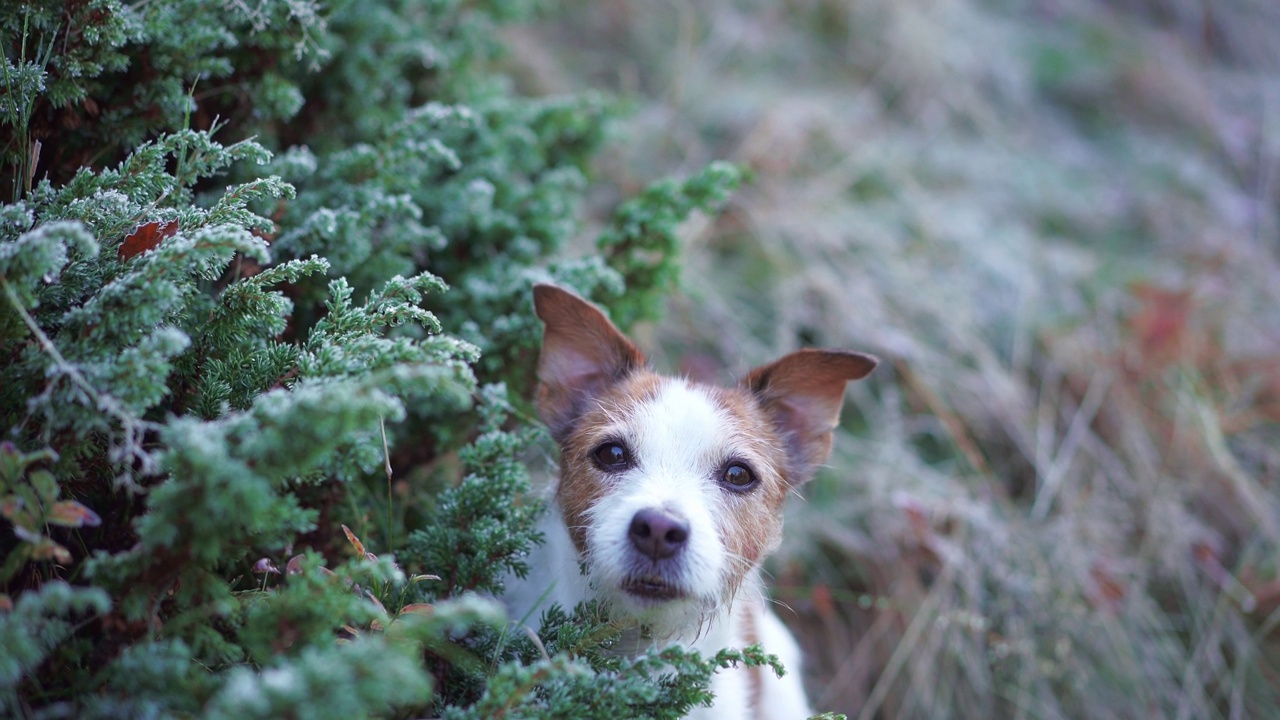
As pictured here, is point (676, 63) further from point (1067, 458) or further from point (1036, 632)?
point (1036, 632)

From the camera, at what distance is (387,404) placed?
54.6 inches

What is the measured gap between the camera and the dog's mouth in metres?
2.11

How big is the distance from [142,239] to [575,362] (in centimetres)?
124

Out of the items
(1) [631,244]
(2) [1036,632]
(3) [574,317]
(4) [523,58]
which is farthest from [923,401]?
(4) [523,58]

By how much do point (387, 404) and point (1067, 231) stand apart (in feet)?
19.0

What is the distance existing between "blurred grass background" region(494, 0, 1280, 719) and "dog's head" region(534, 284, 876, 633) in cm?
102

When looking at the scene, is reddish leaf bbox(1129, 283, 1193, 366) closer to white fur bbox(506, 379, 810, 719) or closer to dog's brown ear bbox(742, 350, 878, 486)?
dog's brown ear bbox(742, 350, 878, 486)

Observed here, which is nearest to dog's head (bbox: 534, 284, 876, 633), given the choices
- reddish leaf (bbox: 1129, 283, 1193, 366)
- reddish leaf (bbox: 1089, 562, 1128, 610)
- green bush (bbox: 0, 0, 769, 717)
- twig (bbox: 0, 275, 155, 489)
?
green bush (bbox: 0, 0, 769, 717)

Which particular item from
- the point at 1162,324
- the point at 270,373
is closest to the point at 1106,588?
the point at 1162,324

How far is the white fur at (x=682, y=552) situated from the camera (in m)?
2.13

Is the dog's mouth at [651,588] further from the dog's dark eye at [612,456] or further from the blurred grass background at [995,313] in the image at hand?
the blurred grass background at [995,313]

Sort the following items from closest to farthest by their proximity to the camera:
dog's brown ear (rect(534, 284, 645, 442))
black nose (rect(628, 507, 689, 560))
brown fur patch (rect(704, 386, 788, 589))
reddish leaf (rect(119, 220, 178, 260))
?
1. reddish leaf (rect(119, 220, 178, 260))
2. black nose (rect(628, 507, 689, 560))
3. brown fur patch (rect(704, 386, 788, 589))
4. dog's brown ear (rect(534, 284, 645, 442))

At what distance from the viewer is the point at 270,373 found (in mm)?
1847

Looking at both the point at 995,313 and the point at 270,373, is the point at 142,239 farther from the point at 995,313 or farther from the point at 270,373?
the point at 995,313
